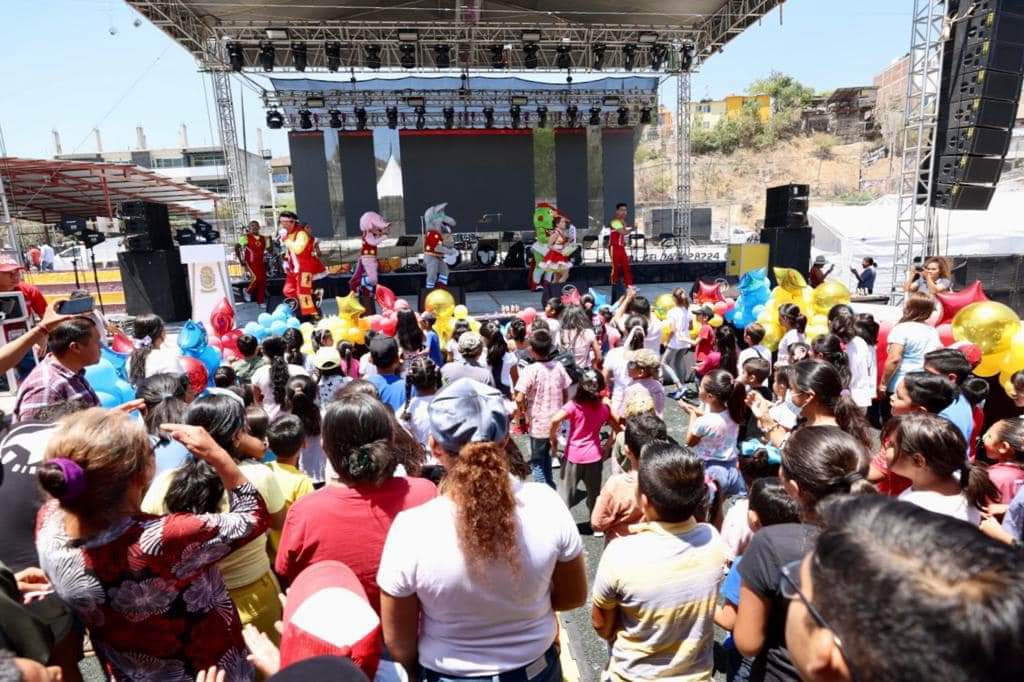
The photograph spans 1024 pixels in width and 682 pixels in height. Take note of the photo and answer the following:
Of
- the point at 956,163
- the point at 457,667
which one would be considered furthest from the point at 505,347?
the point at 956,163

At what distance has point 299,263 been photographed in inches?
381

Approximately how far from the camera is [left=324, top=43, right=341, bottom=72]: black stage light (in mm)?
13562

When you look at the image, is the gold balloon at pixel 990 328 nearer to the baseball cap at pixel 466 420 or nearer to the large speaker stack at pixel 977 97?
the baseball cap at pixel 466 420

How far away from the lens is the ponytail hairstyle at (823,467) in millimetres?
1594

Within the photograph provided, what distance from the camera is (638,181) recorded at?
42.1 metres

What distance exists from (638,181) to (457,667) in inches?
1714

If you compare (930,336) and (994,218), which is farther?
(994,218)

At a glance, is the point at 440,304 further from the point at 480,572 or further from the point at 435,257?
the point at 480,572

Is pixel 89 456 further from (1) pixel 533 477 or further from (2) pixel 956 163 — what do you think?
(2) pixel 956 163

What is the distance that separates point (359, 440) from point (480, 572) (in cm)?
60

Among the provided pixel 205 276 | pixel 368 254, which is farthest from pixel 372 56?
pixel 205 276

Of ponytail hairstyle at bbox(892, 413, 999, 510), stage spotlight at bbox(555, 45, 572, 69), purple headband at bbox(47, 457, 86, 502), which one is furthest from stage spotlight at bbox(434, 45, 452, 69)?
purple headband at bbox(47, 457, 86, 502)

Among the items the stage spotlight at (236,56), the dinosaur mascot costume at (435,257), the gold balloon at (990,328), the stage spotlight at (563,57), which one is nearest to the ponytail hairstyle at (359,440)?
the gold balloon at (990,328)

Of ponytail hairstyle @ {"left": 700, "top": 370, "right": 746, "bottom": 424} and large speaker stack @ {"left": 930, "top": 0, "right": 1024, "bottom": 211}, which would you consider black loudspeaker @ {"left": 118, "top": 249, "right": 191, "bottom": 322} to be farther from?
large speaker stack @ {"left": 930, "top": 0, "right": 1024, "bottom": 211}
